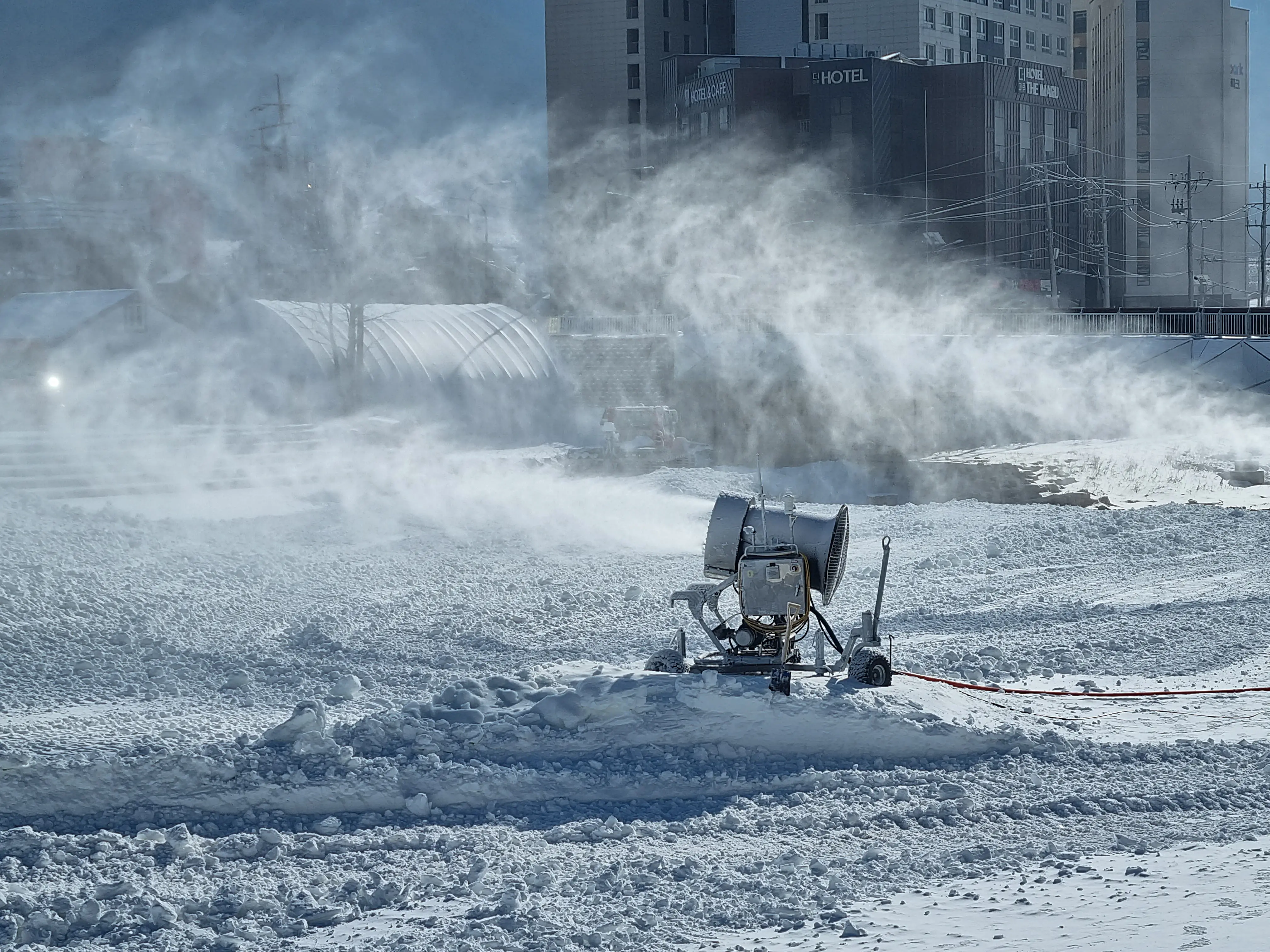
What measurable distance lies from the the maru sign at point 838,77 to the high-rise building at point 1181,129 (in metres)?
25.0

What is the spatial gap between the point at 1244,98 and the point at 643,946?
88527 mm

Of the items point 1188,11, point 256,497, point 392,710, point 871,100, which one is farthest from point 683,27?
point 392,710

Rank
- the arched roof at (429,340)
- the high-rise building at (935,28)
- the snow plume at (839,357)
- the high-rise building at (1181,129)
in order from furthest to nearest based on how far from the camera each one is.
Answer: the high-rise building at (1181,129), the high-rise building at (935,28), the arched roof at (429,340), the snow plume at (839,357)

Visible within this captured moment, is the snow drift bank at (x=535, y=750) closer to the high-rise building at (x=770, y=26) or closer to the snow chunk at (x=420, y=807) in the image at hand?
the snow chunk at (x=420, y=807)

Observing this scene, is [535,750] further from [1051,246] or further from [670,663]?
[1051,246]

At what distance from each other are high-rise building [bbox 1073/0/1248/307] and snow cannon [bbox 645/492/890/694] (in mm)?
74162

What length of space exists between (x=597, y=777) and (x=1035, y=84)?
197ft

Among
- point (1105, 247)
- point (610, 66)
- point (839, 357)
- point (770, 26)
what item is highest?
point (770, 26)

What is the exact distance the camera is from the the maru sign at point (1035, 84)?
6200cm

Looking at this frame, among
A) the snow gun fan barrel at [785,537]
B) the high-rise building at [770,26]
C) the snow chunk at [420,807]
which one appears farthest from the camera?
the high-rise building at [770,26]

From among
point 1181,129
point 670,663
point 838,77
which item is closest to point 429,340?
point 838,77

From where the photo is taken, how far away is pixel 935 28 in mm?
68688

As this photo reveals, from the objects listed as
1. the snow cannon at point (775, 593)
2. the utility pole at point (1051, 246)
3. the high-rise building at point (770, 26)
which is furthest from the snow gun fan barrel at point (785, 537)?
the high-rise building at point (770, 26)

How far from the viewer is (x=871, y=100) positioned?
59.8m
